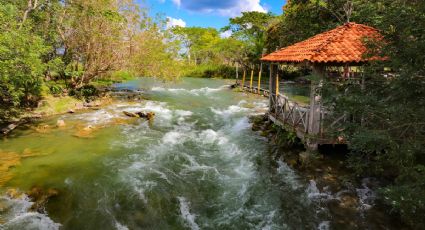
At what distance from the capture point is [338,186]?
10.6m

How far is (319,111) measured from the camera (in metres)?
11.8

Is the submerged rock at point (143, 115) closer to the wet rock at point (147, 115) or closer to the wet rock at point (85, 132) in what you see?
the wet rock at point (147, 115)

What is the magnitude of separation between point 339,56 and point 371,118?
4.81 m

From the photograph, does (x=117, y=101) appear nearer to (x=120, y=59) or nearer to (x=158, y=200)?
(x=120, y=59)

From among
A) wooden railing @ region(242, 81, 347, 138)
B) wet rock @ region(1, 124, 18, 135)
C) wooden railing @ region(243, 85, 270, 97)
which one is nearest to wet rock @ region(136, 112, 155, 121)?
wet rock @ region(1, 124, 18, 135)

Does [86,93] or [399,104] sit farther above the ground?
[399,104]

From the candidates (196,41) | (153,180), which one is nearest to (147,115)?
(153,180)

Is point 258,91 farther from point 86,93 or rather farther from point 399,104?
point 399,104

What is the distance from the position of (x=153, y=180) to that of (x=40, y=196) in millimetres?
3515

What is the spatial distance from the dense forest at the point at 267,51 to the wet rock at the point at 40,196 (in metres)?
6.03

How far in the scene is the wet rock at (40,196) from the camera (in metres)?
9.05

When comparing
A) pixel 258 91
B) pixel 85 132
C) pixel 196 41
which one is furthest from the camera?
pixel 196 41

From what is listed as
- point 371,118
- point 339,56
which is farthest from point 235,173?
point 371,118

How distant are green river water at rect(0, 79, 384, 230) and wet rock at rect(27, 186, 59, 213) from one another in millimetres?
156
